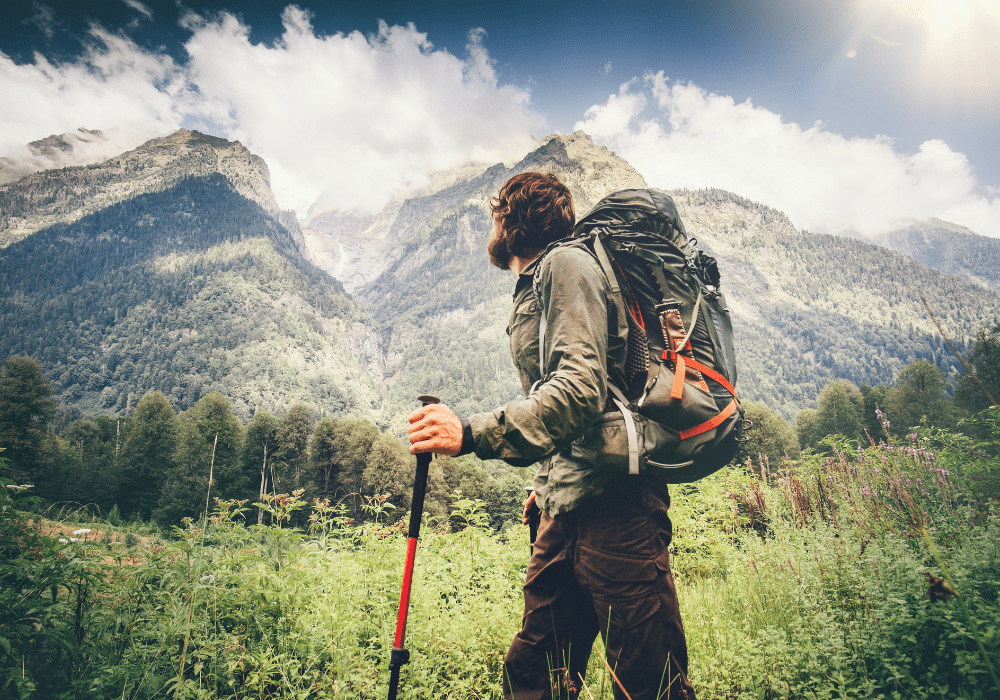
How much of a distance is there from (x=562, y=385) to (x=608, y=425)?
35cm

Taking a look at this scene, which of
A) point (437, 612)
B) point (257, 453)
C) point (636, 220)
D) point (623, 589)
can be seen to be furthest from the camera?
point (257, 453)

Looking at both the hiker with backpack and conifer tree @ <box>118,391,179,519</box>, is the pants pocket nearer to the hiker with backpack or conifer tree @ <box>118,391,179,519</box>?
the hiker with backpack

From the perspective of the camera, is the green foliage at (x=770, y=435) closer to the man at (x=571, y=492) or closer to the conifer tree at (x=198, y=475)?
the man at (x=571, y=492)

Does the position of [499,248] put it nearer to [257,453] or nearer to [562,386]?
[562,386]

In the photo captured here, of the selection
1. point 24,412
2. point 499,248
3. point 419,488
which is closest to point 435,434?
point 419,488

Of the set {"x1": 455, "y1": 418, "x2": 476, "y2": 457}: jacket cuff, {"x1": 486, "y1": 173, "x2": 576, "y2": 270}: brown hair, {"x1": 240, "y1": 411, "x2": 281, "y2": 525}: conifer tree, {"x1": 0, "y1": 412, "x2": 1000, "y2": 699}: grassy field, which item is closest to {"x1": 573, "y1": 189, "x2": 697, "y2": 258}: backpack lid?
{"x1": 486, "y1": 173, "x2": 576, "y2": 270}: brown hair

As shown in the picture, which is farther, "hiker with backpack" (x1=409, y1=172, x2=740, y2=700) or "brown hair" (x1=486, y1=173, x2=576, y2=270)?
"brown hair" (x1=486, y1=173, x2=576, y2=270)

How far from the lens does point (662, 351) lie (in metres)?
1.79

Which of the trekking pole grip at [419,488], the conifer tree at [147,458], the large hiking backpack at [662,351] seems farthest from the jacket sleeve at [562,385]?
the conifer tree at [147,458]

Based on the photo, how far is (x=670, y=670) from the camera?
1.64 metres

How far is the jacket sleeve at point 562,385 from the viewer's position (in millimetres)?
1464

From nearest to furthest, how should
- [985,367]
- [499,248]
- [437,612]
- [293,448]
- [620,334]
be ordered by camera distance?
1. [620,334]
2. [499,248]
3. [437,612]
4. [985,367]
5. [293,448]

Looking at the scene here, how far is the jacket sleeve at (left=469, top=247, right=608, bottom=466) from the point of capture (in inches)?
57.6

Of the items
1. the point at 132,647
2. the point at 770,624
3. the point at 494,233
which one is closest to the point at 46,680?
the point at 132,647
